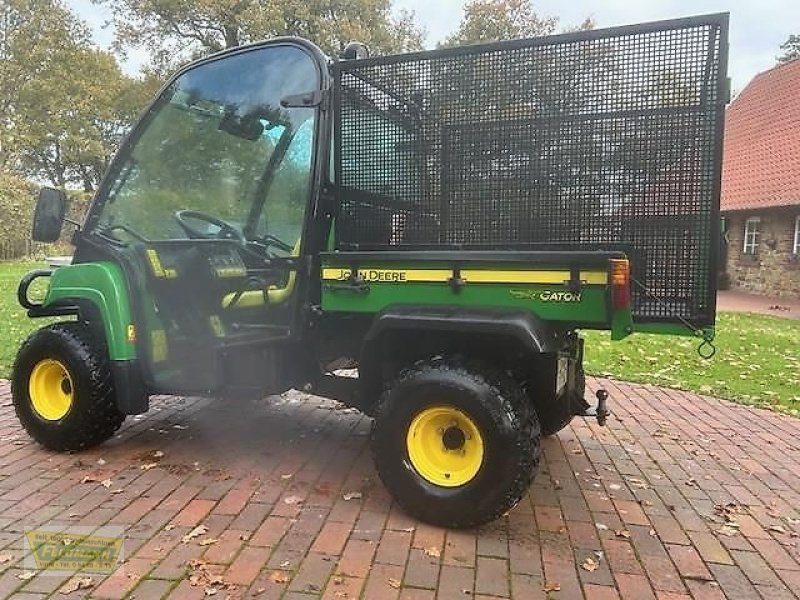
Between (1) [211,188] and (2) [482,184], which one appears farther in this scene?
(1) [211,188]

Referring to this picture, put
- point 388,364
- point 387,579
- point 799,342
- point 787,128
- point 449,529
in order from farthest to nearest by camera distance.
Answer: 1. point 787,128
2. point 799,342
3. point 388,364
4. point 449,529
5. point 387,579

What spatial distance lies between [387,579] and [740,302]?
52.2ft

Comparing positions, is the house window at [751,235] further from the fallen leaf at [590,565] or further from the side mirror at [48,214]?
the side mirror at [48,214]

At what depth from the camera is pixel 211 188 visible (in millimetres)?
4055

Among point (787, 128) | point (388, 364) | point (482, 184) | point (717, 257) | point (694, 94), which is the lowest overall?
point (388, 364)

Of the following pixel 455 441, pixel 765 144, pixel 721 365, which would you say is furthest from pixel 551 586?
pixel 765 144

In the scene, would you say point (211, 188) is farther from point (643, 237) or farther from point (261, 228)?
point (643, 237)

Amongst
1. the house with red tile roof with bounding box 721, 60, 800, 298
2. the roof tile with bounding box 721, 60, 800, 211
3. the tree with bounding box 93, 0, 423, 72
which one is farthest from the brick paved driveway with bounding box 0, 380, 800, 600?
the tree with bounding box 93, 0, 423, 72

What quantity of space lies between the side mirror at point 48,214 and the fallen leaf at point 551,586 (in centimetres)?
312

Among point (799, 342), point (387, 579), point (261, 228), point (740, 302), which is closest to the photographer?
point (387, 579)

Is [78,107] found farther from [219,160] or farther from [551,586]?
[551,586]

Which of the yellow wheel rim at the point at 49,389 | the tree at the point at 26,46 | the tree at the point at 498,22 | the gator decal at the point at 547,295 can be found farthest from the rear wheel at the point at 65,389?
the tree at the point at 26,46

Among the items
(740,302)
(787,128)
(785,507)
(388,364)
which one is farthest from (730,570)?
(787,128)

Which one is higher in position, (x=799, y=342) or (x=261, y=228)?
(x=261, y=228)
